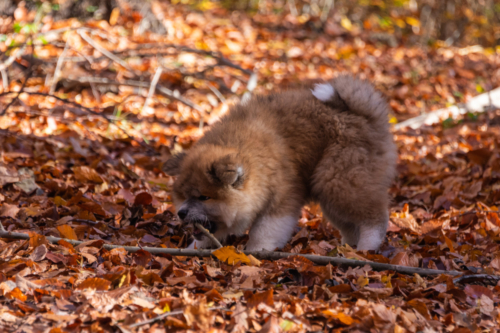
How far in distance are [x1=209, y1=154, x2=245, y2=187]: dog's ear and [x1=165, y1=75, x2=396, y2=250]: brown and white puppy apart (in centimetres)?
1

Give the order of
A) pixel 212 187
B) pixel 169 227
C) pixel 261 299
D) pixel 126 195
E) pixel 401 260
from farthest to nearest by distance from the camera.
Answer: pixel 126 195
pixel 169 227
pixel 212 187
pixel 401 260
pixel 261 299

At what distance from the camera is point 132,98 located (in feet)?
27.9

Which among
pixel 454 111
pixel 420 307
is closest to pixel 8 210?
pixel 420 307

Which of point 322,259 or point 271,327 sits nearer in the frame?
point 271,327

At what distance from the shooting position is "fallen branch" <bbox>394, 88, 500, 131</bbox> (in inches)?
331

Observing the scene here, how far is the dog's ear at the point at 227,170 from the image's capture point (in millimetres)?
3914

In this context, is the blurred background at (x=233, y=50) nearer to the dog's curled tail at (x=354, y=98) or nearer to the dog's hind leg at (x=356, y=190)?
the dog's curled tail at (x=354, y=98)

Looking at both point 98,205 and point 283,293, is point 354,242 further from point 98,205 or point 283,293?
point 98,205

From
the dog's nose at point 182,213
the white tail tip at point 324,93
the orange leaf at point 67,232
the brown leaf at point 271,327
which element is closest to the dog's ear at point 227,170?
the dog's nose at point 182,213

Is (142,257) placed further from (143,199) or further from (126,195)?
(126,195)

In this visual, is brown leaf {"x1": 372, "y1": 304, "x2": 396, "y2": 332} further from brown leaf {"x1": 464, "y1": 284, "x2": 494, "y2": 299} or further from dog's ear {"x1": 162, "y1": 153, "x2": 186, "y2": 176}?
dog's ear {"x1": 162, "y1": 153, "x2": 186, "y2": 176}

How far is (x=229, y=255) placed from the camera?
11.8 feet

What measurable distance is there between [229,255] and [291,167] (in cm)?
113

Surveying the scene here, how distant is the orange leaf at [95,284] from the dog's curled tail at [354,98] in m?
2.56
